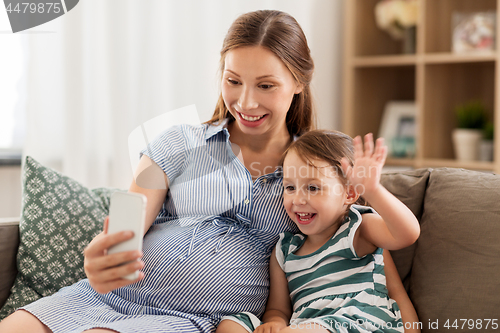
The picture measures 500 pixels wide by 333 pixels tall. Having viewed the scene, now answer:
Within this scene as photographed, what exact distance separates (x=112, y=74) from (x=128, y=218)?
1.27 metres

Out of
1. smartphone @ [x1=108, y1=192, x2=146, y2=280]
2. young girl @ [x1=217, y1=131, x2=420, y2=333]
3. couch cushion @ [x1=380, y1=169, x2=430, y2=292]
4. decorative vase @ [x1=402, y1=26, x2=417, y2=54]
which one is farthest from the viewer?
decorative vase @ [x1=402, y1=26, x2=417, y2=54]

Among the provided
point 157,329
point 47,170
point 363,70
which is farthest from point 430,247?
point 363,70

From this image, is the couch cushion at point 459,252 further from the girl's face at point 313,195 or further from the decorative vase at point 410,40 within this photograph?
the decorative vase at point 410,40

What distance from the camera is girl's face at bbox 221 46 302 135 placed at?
123 cm

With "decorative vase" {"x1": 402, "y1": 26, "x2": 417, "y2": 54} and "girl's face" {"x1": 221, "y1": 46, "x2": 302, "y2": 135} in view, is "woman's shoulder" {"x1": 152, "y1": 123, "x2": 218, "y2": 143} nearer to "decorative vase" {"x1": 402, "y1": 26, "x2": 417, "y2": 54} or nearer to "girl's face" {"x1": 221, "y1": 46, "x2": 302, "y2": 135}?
"girl's face" {"x1": 221, "y1": 46, "x2": 302, "y2": 135}

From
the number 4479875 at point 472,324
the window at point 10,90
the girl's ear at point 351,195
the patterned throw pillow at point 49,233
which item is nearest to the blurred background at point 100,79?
the window at point 10,90

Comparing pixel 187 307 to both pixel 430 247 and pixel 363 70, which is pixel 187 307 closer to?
pixel 430 247

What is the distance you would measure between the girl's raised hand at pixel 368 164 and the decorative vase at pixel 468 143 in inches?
67.5

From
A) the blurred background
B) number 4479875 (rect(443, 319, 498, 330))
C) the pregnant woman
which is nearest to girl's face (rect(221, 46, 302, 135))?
the pregnant woman

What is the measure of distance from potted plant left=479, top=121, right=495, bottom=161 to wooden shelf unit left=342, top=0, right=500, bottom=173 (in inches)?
2.9

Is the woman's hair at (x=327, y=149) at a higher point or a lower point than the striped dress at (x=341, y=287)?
higher

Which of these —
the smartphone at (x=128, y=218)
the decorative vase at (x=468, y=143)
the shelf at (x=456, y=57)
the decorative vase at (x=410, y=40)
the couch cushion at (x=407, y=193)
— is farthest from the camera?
the decorative vase at (x=410, y=40)

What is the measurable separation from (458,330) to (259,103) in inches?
28.5

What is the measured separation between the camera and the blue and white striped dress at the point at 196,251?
110 cm
